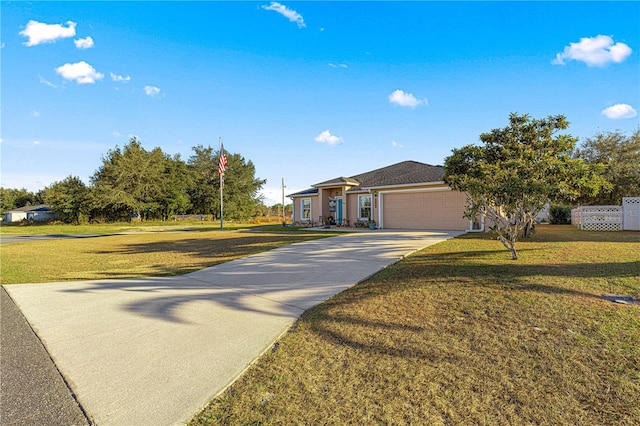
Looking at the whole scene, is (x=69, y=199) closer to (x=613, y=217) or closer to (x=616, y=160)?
(x=613, y=217)

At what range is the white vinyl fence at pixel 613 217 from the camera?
1511cm

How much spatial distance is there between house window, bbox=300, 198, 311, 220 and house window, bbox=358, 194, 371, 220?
17.3 ft

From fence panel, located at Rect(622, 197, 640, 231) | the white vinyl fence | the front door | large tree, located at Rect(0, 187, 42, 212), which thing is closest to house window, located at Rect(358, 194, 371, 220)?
the front door

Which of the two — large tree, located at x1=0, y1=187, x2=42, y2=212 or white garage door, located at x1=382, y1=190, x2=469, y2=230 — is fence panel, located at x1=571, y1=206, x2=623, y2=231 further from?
large tree, located at x1=0, y1=187, x2=42, y2=212

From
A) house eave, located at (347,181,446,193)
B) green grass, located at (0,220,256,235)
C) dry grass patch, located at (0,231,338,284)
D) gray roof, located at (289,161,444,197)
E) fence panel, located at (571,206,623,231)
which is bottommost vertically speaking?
dry grass patch, located at (0,231,338,284)

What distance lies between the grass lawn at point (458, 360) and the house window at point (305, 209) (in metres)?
20.0

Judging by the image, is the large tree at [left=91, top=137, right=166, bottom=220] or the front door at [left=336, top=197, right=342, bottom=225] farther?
the large tree at [left=91, top=137, right=166, bottom=220]

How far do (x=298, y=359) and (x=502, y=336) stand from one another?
232 centimetres

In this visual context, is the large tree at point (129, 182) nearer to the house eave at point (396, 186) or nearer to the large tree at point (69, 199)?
the large tree at point (69, 199)

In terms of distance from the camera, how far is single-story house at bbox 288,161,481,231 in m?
17.2

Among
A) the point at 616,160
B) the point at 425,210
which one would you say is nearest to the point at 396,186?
the point at 425,210

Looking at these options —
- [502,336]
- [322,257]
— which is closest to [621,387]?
[502,336]

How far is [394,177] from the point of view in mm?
20969

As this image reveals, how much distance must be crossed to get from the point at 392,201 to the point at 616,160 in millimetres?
17869
